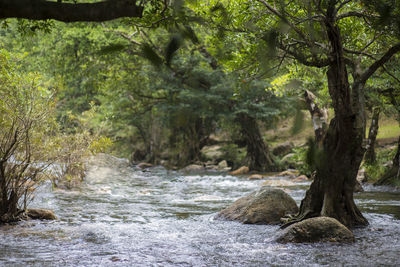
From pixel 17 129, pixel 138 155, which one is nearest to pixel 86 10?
pixel 17 129

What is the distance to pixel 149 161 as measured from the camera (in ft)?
126

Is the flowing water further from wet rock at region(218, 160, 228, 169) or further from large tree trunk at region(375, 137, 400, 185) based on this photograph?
wet rock at region(218, 160, 228, 169)

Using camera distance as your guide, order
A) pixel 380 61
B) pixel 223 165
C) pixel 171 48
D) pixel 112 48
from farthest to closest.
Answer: pixel 223 165 → pixel 380 61 → pixel 171 48 → pixel 112 48

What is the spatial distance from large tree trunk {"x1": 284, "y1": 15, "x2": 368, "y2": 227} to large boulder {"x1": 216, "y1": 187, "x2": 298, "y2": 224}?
3.97ft

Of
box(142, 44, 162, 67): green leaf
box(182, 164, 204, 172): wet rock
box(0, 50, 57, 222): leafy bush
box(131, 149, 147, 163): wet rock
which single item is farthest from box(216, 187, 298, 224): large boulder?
box(131, 149, 147, 163): wet rock

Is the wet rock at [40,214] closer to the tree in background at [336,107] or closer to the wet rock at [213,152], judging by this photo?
the tree in background at [336,107]

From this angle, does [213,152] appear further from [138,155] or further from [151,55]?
[151,55]

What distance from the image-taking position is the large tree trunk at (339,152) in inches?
335

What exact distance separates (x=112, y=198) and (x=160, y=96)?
19.0 m

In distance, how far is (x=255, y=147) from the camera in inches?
1155

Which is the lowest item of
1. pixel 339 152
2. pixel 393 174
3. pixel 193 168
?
pixel 193 168

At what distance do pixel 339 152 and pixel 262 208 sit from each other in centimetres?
268

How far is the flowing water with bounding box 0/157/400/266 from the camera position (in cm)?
657

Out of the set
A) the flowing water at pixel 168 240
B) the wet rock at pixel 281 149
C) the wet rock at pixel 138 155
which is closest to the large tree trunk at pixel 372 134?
the flowing water at pixel 168 240
